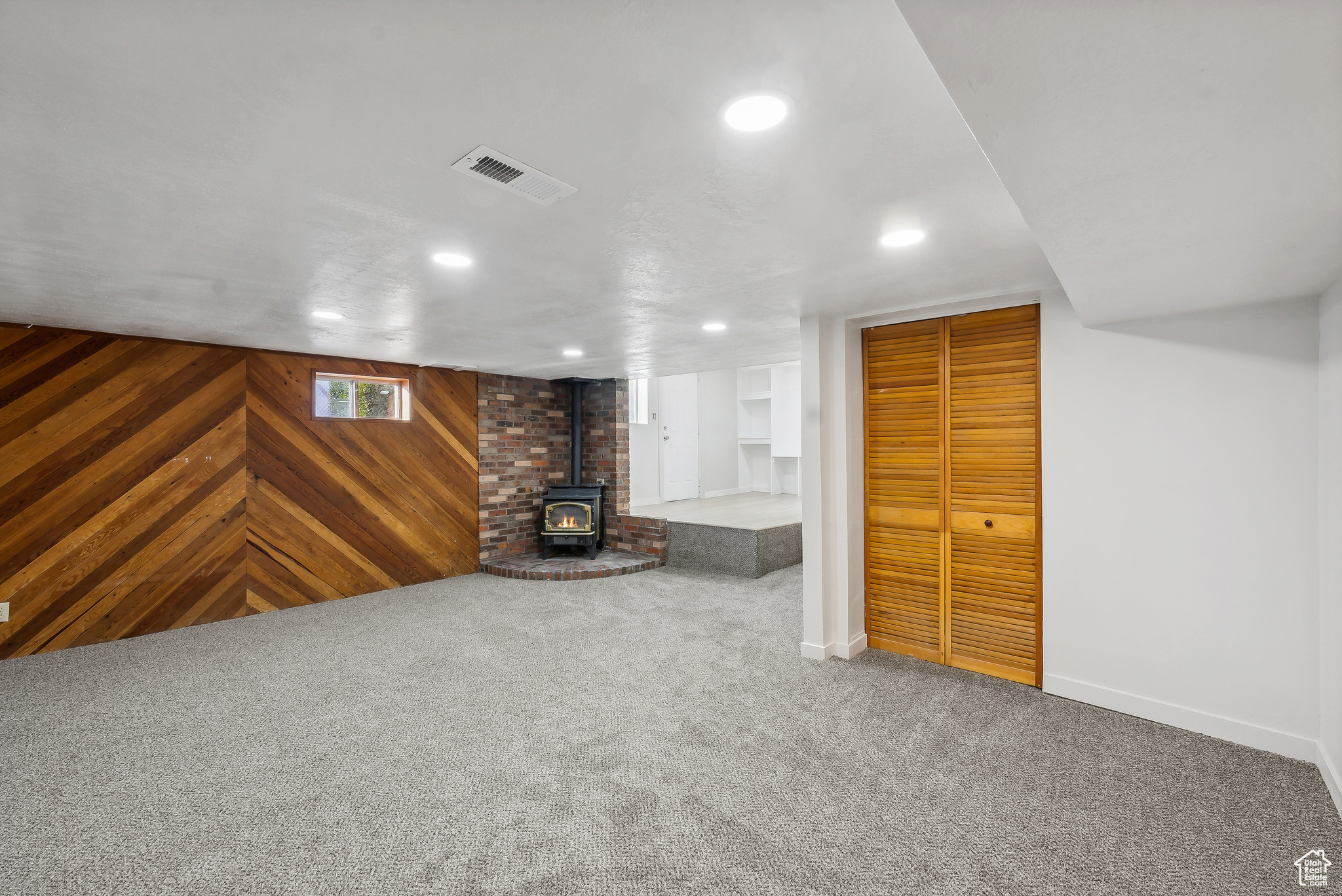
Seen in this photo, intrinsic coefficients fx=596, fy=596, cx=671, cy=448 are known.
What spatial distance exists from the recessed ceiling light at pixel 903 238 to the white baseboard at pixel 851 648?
2406mm

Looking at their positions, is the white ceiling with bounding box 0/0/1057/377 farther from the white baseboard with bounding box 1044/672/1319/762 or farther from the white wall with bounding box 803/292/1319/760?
the white baseboard with bounding box 1044/672/1319/762

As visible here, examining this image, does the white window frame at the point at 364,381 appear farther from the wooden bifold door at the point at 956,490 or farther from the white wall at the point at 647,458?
the wooden bifold door at the point at 956,490

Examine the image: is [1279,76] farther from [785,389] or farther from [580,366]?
[785,389]

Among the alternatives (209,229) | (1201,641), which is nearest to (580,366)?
(209,229)

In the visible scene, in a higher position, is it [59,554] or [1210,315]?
[1210,315]

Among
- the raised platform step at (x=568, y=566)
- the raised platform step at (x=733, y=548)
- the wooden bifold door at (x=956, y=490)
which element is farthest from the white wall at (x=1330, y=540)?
the raised platform step at (x=568, y=566)

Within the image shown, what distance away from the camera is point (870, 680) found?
10.7 feet

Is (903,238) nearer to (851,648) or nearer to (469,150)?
(469,150)

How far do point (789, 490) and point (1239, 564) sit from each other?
691 cm

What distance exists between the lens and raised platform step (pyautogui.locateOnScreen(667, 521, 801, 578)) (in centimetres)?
584

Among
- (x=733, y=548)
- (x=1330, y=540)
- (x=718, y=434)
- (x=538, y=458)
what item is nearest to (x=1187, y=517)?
(x=1330, y=540)

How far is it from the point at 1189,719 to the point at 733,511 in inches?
190

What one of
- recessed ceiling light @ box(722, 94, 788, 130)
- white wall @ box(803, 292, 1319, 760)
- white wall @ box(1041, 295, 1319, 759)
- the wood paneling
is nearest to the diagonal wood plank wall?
the wood paneling

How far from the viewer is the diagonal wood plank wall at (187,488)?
3.84m
